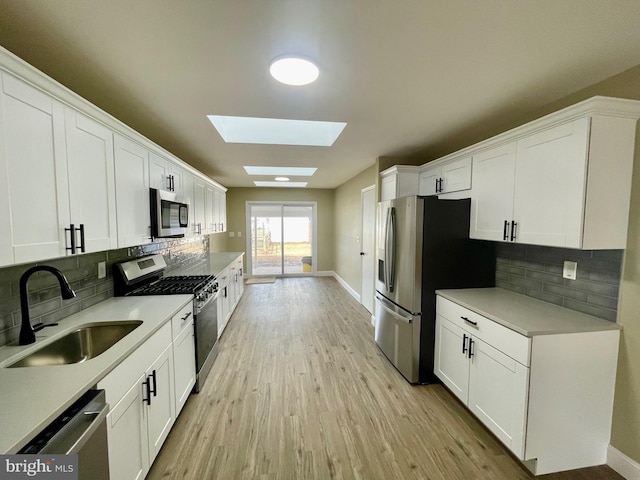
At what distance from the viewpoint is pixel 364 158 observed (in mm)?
3986

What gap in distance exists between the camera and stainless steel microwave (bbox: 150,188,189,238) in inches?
96.1

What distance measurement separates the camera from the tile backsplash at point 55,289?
1427 mm

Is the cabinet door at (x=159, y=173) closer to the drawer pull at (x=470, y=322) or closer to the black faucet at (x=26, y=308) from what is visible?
the black faucet at (x=26, y=308)

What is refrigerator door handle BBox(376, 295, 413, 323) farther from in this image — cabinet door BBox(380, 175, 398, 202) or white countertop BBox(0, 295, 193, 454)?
white countertop BBox(0, 295, 193, 454)

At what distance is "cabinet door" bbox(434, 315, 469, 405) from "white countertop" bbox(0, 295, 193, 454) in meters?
→ 2.31

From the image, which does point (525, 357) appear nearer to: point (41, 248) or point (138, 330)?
point (138, 330)

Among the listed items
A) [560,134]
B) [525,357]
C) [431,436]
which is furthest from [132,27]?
[431,436]

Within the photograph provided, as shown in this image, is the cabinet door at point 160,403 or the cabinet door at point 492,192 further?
the cabinet door at point 492,192

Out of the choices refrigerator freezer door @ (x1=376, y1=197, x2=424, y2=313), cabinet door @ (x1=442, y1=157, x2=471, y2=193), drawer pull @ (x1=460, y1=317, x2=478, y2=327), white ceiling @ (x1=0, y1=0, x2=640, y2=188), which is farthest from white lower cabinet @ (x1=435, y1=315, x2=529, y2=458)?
white ceiling @ (x1=0, y1=0, x2=640, y2=188)

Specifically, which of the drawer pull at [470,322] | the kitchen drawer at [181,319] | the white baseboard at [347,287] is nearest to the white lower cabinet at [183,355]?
the kitchen drawer at [181,319]

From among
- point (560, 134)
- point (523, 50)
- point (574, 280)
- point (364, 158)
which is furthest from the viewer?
point (364, 158)

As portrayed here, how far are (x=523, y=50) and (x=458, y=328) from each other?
198 centimetres

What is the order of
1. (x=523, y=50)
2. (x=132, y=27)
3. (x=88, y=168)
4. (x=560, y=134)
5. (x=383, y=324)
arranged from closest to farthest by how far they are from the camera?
(x=132, y=27)
(x=523, y=50)
(x=88, y=168)
(x=560, y=134)
(x=383, y=324)

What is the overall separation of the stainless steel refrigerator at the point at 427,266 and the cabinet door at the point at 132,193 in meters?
2.41
